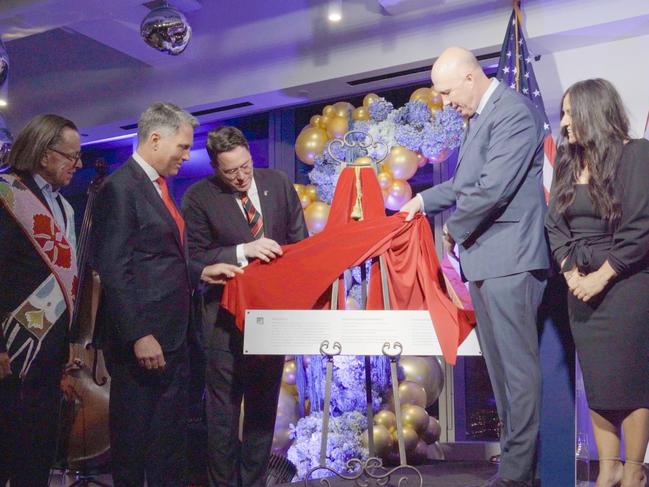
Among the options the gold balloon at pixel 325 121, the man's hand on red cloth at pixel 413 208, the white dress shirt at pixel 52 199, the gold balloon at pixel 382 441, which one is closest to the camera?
the white dress shirt at pixel 52 199

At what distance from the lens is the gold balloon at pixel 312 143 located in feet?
17.1

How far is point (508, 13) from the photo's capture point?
16.3 feet

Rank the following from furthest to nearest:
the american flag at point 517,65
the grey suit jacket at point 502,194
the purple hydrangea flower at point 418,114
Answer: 1. the purple hydrangea flower at point 418,114
2. the american flag at point 517,65
3. the grey suit jacket at point 502,194

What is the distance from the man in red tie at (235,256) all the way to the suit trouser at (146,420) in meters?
0.43

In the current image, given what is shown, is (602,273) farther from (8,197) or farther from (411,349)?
(8,197)

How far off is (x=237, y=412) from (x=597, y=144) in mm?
1942

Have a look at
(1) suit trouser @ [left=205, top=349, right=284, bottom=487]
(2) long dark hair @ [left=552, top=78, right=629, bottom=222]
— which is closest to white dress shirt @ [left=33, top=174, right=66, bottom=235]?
(1) suit trouser @ [left=205, top=349, right=284, bottom=487]

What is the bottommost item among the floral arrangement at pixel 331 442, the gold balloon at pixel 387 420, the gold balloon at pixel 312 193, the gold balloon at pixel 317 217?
the floral arrangement at pixel 331 442

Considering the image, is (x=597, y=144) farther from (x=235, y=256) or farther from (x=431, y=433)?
(x=431, y=433)

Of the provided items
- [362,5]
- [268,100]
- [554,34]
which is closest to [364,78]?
[362,5]

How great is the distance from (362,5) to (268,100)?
1.18 meters

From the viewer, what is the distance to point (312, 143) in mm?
5234

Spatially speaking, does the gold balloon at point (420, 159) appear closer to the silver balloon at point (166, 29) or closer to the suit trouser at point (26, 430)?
the silver balloon at point (166, 29)

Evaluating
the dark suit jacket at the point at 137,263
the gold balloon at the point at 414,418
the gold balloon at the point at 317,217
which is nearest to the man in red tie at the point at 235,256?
the dark suit jacket at the point at 137,263
